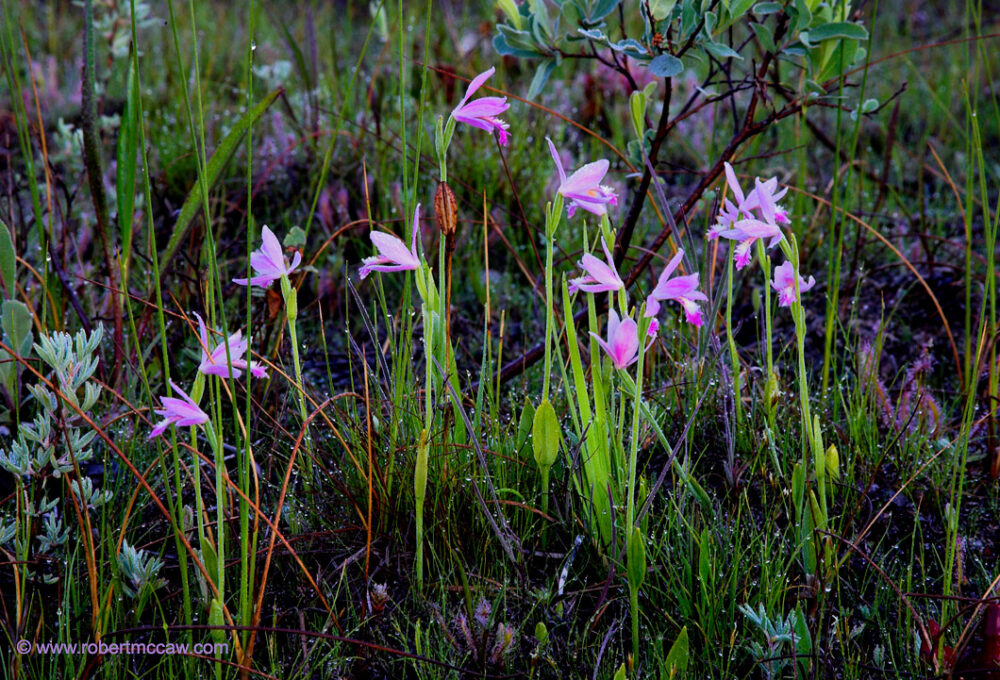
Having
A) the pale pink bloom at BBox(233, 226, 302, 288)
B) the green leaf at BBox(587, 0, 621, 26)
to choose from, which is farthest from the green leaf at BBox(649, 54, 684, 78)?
the pale pink bloom at BBox(233, 226, 302, 288)

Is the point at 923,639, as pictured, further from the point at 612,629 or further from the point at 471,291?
the point at 471,291

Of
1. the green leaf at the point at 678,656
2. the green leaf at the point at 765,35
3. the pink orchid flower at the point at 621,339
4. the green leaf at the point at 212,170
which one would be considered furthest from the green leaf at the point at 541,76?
the green leaf at the point at 678,656

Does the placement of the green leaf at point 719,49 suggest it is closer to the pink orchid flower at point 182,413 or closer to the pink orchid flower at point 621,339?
the pink orchid flower at point 621,339

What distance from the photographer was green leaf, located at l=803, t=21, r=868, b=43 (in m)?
1.68

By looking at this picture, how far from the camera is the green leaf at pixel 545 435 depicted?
1.27 m

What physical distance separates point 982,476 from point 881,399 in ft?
0.80

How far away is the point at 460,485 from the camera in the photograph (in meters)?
1.38

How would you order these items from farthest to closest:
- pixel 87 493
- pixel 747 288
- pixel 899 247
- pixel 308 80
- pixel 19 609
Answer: pixel 308 80 < pixel 899 247 < pixel 747 288 < pixel 87 493 < pixel 19 609

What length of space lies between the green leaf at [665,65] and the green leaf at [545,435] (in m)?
0.86

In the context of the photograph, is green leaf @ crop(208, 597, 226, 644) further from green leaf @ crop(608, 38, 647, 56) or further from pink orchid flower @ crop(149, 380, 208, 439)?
green leaf @ crop(608, 38, 647, 56)

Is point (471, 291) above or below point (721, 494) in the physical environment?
above

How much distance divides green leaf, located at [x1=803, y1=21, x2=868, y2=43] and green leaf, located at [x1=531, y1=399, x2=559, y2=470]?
109 cm

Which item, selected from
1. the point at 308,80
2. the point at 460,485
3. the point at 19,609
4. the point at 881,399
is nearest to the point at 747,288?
the point at 881,399

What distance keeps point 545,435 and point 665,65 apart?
92 cm
